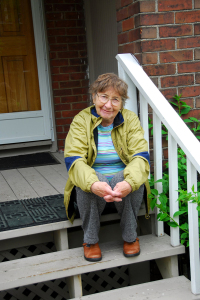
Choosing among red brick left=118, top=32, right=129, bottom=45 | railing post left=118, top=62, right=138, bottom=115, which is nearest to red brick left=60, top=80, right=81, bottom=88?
red brick left=118, top=32, right=129, bottom=45

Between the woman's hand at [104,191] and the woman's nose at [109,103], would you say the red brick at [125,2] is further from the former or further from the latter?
the woman's hand at [104,191]

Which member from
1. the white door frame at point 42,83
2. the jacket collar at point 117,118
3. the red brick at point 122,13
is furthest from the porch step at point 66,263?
the white door frame at point 42,83

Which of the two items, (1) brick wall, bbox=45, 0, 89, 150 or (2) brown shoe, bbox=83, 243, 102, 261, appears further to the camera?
(1) brick wall, bbox=45, 0, 89, 150

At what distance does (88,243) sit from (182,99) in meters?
1.31

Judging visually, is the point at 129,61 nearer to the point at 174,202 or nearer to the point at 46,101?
the point at 174,202

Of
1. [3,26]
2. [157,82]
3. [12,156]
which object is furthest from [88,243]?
[3,26]

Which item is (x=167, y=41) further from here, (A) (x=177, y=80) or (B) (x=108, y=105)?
(B) (x=108, y=105)

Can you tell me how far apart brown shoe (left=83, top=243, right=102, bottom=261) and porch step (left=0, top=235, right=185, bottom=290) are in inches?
1.1

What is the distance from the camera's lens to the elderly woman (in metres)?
1.92

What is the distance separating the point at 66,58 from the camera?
4027 millimetres

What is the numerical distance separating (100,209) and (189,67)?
132 centimetres

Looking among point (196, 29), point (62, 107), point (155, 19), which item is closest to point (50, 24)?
point (62, 107)

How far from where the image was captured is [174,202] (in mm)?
2082

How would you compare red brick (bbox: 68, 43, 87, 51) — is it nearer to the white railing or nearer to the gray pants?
the white railing
